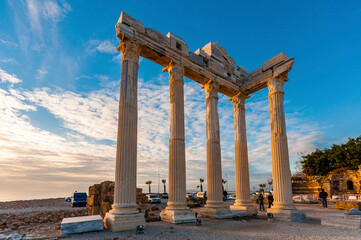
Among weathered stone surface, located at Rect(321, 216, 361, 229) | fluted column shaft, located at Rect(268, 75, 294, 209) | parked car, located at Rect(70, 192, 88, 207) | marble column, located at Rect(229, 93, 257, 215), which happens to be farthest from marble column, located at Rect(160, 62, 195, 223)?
parked car, located at Rect(70, 192, 88, 207)

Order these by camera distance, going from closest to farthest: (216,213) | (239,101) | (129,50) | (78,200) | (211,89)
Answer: (129,50), (216,213), (211,89), (239,101), (78,200)

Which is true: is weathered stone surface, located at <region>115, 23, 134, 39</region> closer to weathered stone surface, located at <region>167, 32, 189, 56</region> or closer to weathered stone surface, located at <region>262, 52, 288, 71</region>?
weathered stone surface, located at <region>167, 32, 189, 56</region>

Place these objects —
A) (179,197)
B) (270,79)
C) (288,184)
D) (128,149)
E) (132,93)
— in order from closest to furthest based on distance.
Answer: (128,149) → (132,93) → (179,197) → (288,184) → (270,79)

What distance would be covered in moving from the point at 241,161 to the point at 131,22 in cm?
1249

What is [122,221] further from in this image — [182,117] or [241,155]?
[241,155]

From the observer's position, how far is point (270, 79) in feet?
57.1

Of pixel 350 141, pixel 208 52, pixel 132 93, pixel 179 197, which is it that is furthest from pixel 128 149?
pixel 350 141

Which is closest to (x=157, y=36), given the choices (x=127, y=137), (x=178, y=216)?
(x=127, y=137)

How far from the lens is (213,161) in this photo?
15438 millimetres

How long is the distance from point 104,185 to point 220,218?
375 inches

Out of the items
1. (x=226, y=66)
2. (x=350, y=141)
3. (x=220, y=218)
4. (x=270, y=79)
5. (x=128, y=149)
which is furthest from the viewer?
(x=350, y=141)

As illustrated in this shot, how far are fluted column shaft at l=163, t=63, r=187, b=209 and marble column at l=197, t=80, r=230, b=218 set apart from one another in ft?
8.46

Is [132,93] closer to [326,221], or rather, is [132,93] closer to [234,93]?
[234,93]

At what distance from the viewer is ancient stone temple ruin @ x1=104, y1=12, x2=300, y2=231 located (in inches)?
442
